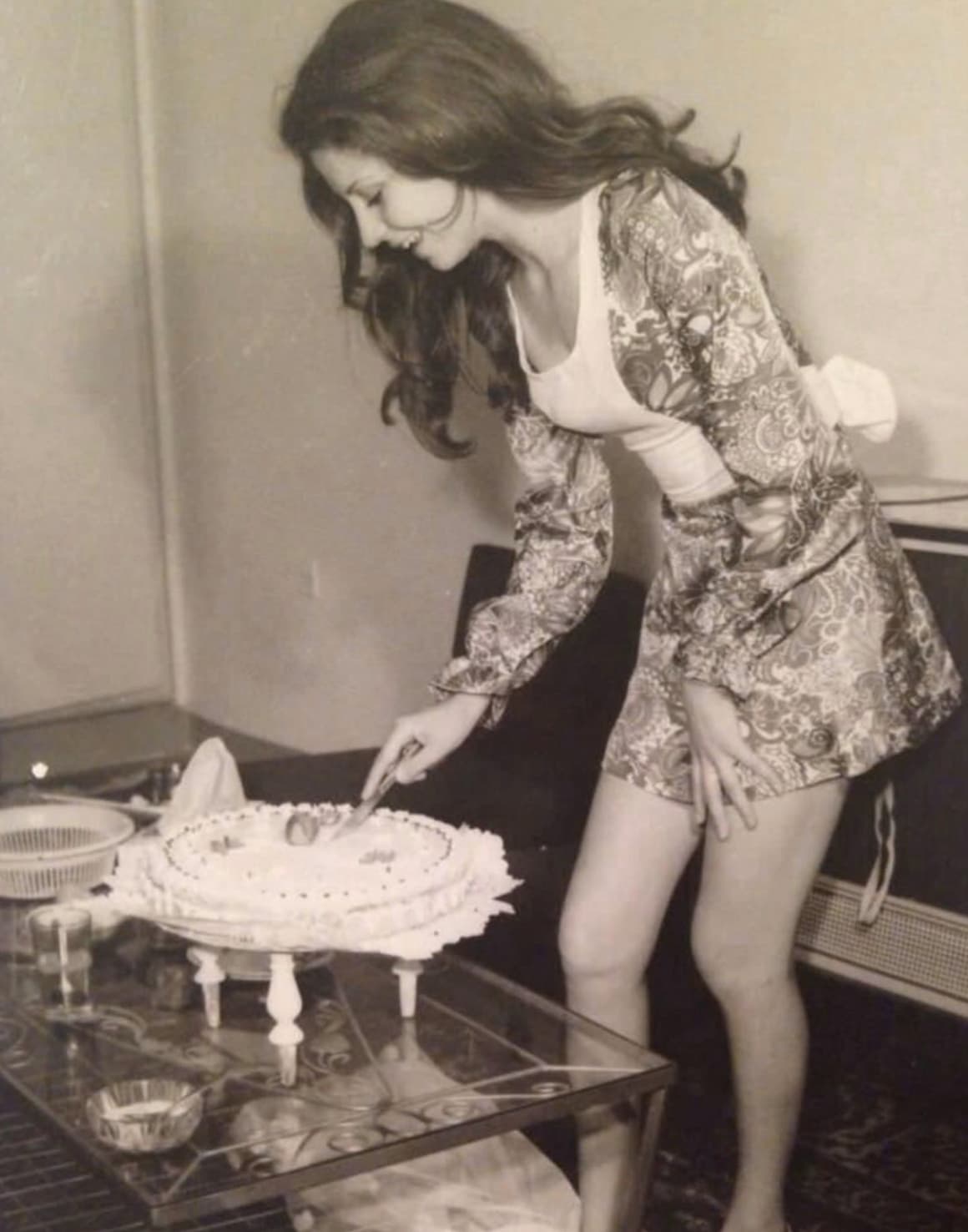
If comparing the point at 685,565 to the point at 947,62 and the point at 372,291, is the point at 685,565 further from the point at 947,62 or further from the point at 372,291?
the point at 947,62

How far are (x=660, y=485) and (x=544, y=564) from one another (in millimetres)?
156

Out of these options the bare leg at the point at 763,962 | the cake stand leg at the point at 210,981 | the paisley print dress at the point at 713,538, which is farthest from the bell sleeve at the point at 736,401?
the cake stand leg at the point at 210,981

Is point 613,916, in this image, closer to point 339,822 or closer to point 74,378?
point 339,822

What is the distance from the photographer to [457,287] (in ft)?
5.22

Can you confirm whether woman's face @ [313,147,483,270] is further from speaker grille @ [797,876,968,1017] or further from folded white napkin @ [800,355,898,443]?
speaker grille @ [797,876,968,1017]

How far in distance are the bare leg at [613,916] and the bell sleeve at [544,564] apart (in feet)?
0.53

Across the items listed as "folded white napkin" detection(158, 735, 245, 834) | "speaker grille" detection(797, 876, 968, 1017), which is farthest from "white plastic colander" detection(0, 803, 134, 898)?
"speaker grille" detection(797, 876, 968, 1017)

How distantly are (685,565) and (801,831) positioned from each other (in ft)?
0.87

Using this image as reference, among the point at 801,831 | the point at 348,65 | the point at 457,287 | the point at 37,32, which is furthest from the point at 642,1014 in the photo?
the point at 37,32

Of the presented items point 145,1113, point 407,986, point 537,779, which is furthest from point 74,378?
point 145,1113

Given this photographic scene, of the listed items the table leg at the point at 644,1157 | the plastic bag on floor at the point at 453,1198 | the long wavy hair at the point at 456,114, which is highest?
the long wavy hair at the point at 456,114

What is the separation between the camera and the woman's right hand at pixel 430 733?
4.95 ft

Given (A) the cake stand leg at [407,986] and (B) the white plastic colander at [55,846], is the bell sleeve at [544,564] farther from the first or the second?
(B) the white plastic colander at [55,846]

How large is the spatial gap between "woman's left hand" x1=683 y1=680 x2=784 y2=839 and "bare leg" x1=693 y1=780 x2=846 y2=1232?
24 millimetres
